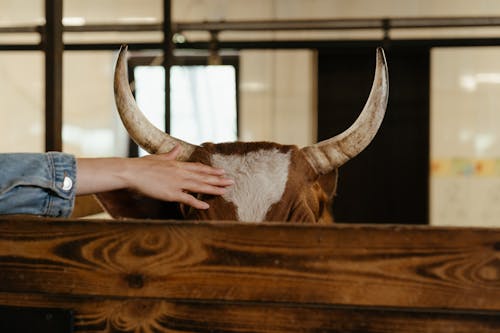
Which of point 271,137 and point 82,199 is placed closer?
point 82,199

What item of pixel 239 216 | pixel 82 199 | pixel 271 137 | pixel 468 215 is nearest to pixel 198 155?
pixel 239 216

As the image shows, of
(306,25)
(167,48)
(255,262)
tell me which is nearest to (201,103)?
(306,25)

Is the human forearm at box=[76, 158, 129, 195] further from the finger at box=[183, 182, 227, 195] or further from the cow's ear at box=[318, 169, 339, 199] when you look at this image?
the cow's ear at box=[318, 169, 339, 199]

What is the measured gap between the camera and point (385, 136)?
554 centimetres

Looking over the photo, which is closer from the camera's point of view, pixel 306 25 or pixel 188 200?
pixel 188 200

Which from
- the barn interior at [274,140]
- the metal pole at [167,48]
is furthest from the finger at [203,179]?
the metal pole at [167,48]

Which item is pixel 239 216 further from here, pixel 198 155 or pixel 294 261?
pixel 294 261

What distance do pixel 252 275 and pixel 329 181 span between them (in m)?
1.30

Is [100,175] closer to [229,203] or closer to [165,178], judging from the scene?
[165,178]

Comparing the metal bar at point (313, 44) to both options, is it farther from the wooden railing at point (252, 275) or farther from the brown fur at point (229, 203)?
the wooden railing at point (252, 275)

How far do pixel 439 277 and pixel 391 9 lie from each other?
16.2 feet

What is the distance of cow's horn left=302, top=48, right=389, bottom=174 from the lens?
2.01 meters

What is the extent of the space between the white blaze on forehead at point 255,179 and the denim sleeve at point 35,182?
70cm

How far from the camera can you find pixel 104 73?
5.93 metres
